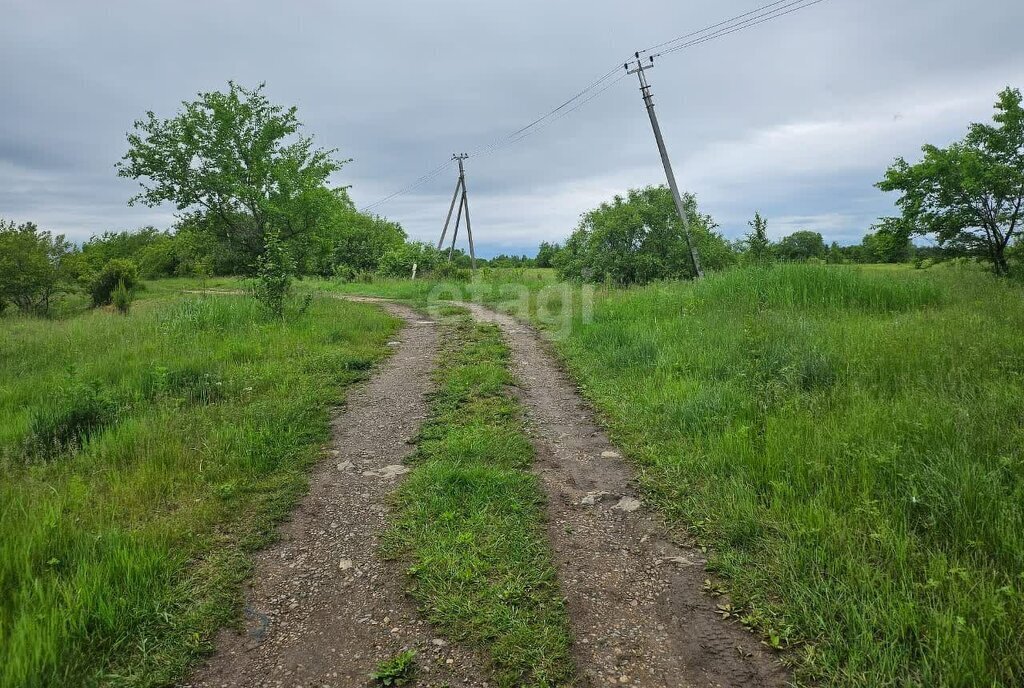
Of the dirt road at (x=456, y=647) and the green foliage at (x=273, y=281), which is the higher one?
the green foliage at (x=273, y=281)

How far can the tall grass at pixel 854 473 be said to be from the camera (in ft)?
7.73

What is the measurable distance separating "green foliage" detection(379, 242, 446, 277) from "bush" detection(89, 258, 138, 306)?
41.6 ft

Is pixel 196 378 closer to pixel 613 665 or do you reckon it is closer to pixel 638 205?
pixel 613 665

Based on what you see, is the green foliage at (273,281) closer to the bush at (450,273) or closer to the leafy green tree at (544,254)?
the bush at (450,273)

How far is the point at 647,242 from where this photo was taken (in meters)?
19.5

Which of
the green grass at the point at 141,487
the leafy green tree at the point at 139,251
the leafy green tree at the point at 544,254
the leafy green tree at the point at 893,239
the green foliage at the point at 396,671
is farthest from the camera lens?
the leafy green tree at the point at 544,254

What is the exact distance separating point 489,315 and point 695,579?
1045 cm

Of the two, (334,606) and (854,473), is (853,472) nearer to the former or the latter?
(854,473)

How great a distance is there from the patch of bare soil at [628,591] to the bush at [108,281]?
2762cm

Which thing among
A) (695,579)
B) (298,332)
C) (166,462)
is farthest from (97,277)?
(695,579)

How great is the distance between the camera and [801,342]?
6.19 m
